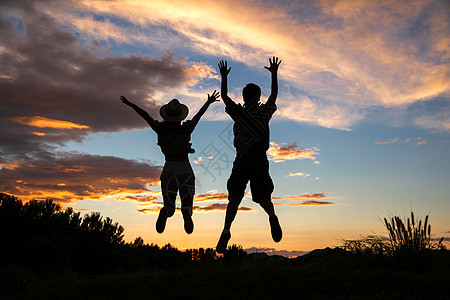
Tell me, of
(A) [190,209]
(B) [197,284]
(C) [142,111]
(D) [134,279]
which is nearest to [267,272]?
(B) [197,284]

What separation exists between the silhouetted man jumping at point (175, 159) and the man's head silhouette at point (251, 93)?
69.3 inches

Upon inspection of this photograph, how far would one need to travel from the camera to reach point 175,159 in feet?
33.9

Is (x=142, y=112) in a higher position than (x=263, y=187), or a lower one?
higher

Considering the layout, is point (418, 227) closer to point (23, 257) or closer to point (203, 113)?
point (203, 113)

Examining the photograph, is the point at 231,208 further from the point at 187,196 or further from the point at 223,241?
the point at 187,196

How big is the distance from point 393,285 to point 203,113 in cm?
616

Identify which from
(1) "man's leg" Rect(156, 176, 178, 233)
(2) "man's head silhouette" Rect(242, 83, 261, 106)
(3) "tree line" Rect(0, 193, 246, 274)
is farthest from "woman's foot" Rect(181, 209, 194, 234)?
(3) "tree line" Rect(0, 193, 246, 274)

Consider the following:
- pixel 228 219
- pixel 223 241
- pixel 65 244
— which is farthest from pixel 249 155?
pixel 65 244

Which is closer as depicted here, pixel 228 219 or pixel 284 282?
pixel 284 282

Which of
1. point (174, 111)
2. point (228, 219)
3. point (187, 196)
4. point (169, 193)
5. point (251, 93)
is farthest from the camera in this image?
point (174, 111)

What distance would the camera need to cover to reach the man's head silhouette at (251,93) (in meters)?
9.66

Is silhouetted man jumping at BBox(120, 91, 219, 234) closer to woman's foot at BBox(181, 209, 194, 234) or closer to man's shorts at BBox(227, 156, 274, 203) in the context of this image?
woman's foot at BBox(181, 209, 194, 234)

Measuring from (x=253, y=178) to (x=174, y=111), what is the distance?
9.36 ft

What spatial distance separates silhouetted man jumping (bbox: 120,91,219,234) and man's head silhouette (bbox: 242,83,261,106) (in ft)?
5.77
